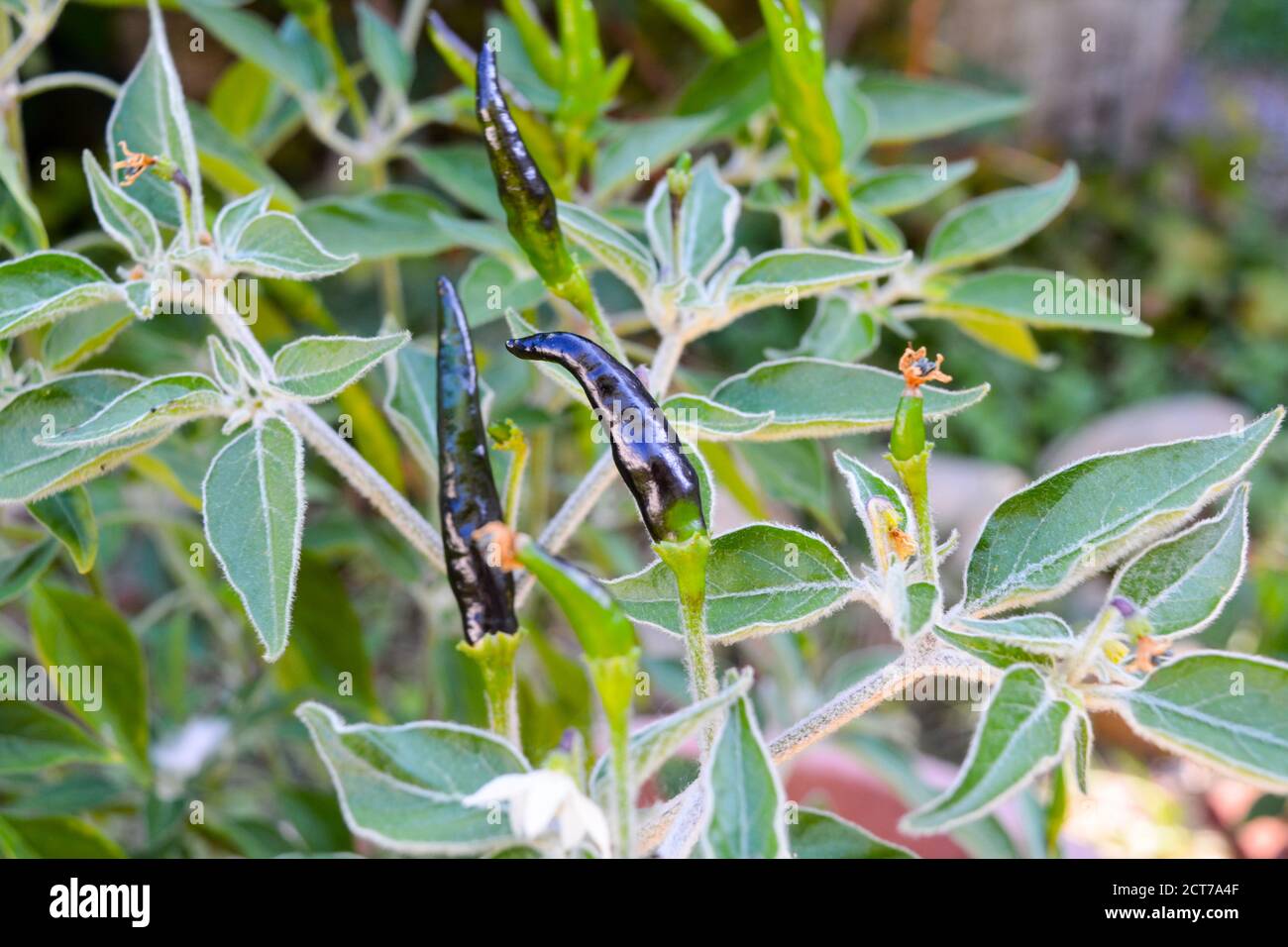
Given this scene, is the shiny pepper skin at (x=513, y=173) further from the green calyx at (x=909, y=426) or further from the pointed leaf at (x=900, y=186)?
the pointed leaf at (x=900, y=186)

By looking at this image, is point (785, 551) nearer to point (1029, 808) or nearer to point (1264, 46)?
point (1029, 808)

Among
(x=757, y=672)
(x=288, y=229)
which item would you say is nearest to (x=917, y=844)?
(x=757, y=672)

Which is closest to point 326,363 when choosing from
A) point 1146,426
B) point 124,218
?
point 124,218

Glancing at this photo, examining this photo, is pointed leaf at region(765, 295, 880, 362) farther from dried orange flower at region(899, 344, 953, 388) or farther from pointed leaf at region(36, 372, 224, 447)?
pointed leaf at region(36, 372, 224, 447)

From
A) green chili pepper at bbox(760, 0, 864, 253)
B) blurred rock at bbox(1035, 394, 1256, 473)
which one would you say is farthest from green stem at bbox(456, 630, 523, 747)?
blurred rock at bbox(1035, 394, 1256, 473)

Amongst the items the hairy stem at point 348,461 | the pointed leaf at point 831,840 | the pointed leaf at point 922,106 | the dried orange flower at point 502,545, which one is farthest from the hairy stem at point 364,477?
the pointed leaf at point 922,106

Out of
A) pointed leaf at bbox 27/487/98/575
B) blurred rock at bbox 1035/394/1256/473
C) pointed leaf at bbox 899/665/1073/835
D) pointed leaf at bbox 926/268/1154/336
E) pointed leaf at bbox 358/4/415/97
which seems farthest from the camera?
blurred rock at bbox 1035/394/1256/473
